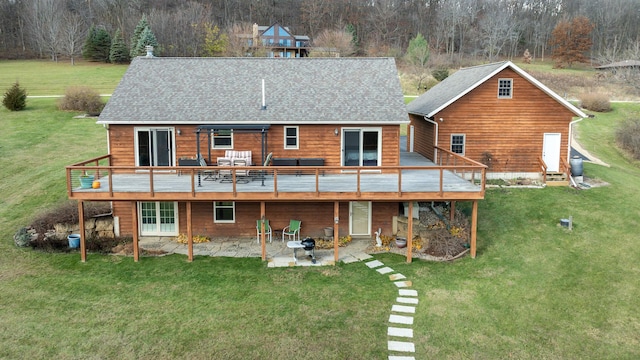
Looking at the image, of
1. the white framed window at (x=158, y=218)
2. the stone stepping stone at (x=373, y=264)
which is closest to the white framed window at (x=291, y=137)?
the white framed window at (x=158, y=218)

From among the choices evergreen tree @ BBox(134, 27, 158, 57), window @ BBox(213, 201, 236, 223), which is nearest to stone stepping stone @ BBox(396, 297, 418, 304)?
window @ BBox(213, 201, 236, 223)

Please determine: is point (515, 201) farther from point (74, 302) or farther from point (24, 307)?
point (24, 307)

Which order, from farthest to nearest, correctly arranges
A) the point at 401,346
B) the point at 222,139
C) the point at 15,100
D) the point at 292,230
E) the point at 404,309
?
1. the point at 15,100
2. the point at 222,139
3. the point at 292,230
4. the point at 404,309
5. the point at 401,346

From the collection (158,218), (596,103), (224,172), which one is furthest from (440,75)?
(158,218)

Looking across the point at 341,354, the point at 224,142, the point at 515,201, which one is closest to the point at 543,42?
the point at 515,201

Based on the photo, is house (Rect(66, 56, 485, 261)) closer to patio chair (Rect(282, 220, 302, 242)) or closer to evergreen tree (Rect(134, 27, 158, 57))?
patio chair (Rect(282, 220, 302, 242))

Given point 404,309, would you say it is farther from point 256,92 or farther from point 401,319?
point 256,92

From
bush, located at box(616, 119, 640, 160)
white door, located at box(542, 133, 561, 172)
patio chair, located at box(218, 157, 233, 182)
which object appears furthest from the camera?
bush, located at box(616, 119, 640, 160)

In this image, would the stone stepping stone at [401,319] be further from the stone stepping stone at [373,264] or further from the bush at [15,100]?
the bush at [15,100]
